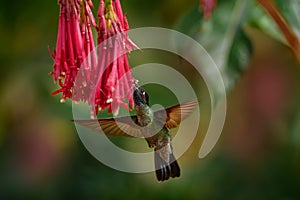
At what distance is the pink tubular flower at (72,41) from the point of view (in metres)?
1.33

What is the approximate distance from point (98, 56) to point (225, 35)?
1.67ft

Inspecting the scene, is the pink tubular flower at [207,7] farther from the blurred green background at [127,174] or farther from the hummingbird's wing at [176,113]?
the blurred green background at [127,174]

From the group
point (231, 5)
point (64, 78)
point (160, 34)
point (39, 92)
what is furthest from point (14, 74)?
point (64, 78)

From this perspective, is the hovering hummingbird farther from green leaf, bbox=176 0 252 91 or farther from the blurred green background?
the blurred green background

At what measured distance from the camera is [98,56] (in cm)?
133

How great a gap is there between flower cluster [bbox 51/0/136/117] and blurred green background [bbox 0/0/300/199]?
1.33 metres

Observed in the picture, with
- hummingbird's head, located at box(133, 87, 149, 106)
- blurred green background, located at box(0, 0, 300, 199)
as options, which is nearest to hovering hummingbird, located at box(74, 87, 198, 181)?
hummingbird's head, located at box(133, 87, 149, 106)

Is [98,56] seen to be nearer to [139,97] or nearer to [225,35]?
[139,97]

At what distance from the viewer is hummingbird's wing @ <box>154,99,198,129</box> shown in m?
1.34

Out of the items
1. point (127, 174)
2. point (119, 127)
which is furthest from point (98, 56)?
point (127, 174)

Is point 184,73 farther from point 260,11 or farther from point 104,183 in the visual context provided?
point 104,183

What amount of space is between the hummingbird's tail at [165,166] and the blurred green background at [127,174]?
1267mm

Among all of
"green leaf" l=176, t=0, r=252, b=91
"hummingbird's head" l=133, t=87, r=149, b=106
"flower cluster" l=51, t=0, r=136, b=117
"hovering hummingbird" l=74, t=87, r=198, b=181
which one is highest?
"green leaf" l=176, t=0, r=252, b=91

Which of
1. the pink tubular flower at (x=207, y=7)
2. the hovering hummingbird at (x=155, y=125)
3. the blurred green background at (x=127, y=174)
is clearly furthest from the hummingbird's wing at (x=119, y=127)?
the blurred green background at (x=127, y=174)
